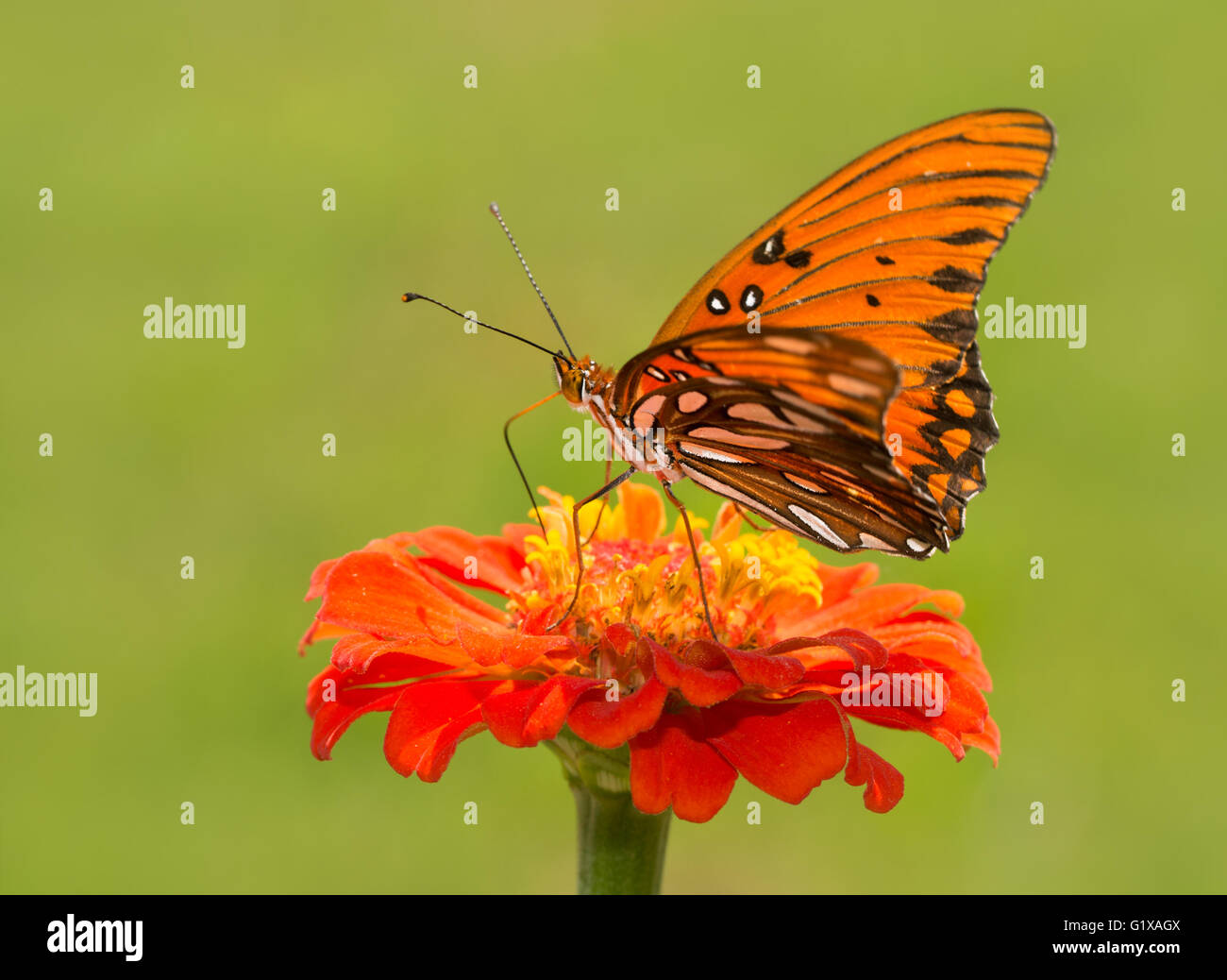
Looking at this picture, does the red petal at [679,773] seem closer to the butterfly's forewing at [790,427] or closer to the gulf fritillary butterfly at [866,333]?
the gulf fritillary butterfly at [866,333]

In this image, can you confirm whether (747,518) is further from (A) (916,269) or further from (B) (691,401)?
(A) (916,269)

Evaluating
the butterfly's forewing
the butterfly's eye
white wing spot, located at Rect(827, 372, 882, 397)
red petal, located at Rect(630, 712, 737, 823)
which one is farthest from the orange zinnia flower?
white wing spot, located at Rect(827, 372, 882, 397)

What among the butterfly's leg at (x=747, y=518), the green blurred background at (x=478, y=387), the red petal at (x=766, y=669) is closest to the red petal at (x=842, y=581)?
the butterfly's leg at (x=747, y=518)

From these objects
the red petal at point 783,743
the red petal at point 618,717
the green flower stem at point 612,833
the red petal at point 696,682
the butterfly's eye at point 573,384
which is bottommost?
the green flower stem at point 612,833

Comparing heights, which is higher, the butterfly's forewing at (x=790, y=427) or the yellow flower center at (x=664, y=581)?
the butterfly's forewing at (x=790, y=427)

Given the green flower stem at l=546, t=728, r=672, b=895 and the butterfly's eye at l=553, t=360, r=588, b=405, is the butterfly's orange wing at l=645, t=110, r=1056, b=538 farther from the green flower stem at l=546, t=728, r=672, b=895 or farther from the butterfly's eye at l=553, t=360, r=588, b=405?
the green flower stem at l=546, t=728, r=672, b=895

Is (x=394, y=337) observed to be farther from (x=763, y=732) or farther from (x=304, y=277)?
(x=763, y=732)

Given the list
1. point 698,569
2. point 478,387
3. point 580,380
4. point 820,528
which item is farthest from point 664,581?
point 478,387

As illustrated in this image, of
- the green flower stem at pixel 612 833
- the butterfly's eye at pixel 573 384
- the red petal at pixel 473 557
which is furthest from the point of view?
the red petal at pixel 473 557

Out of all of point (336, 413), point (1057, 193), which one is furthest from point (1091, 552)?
point (336, 413)
